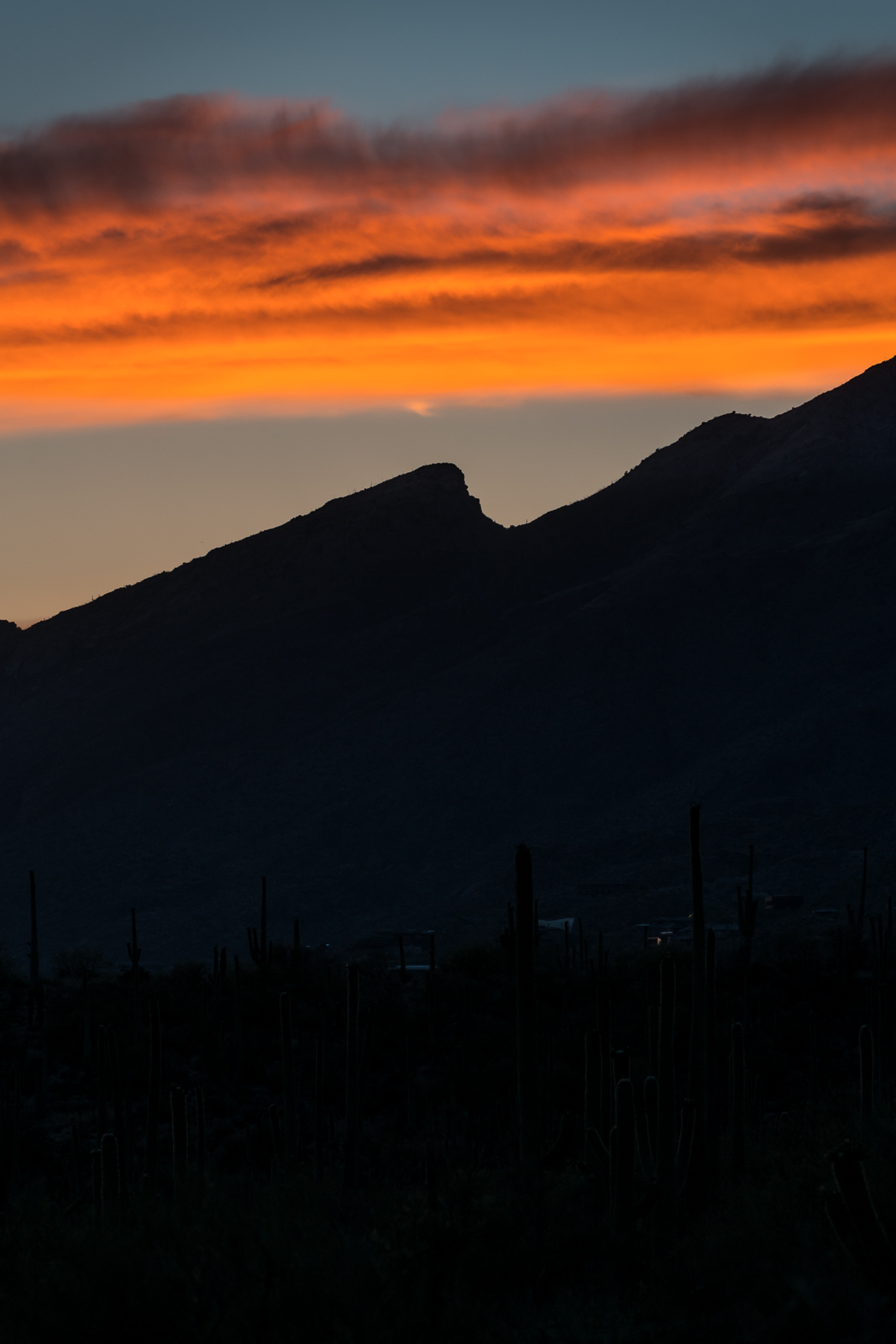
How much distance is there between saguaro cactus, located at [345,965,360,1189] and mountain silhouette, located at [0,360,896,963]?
76.1 metres

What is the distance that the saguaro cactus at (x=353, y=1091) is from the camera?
1645cm

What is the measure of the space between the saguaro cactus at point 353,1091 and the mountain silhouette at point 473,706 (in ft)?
250

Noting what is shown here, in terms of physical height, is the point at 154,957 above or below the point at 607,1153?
below

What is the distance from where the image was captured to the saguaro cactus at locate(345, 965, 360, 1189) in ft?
54.0

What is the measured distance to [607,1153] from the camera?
1485 centimetres

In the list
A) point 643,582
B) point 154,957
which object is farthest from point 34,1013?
point 643,582

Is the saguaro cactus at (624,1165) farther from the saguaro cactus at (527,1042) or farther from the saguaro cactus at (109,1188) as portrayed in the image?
the saguaro cactus at (109,1188)

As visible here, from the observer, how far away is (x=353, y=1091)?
55.9 ft

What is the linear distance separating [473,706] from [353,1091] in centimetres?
11938

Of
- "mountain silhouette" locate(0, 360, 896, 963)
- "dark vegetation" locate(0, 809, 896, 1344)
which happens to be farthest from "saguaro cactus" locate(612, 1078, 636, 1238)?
"mountain silhouette" locate(0, 360, 896, 963)

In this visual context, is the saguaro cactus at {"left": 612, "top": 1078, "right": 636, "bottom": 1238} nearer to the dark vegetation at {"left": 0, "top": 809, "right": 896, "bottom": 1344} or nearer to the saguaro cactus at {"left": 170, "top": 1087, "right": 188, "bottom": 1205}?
the dark vegetation at {"left": 0, "top": 809, "right": 896, "bottom": 1344}

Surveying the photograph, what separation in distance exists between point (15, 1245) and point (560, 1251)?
4584 mm

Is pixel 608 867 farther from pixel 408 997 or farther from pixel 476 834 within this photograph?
pixel 408 997

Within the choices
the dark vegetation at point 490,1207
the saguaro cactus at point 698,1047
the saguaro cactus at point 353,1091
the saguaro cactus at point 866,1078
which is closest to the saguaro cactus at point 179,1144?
the dark vegetation at point 490,1207
